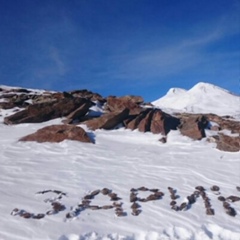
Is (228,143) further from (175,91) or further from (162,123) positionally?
(175,91)

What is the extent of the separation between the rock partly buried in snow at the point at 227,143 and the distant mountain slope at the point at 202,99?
70.3 feet

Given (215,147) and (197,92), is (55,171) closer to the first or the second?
(215,147)

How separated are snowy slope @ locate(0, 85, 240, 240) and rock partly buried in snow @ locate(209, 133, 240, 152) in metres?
0.40

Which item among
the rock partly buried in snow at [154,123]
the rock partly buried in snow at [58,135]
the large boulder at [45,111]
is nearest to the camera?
the rock partly buried in snow at [58,135]

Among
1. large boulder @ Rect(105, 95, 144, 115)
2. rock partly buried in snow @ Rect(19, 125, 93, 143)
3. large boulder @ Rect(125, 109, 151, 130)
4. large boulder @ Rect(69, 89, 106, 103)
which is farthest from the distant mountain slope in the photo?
rock partly buried in snow @ Rect(19, 125, 93, 143)

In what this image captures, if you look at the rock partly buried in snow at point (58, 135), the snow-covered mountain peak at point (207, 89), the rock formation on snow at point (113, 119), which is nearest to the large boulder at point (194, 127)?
the rock formation on snow at point (113, 119)

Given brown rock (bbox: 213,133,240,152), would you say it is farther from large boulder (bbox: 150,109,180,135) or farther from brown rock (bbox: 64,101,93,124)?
brown rock (bbox: 64,101,93,124)

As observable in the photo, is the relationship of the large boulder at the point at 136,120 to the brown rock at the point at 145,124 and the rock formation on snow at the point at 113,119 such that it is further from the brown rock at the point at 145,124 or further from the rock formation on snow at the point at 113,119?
the brown rock at the point at 145,124

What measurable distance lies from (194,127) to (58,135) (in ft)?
18.9

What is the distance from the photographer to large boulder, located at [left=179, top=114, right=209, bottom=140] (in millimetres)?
14719

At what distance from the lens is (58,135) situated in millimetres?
13859

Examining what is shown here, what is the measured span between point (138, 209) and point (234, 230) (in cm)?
214

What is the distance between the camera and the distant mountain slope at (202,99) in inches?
1499

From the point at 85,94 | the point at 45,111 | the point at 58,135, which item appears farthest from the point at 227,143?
the point at 85,94
